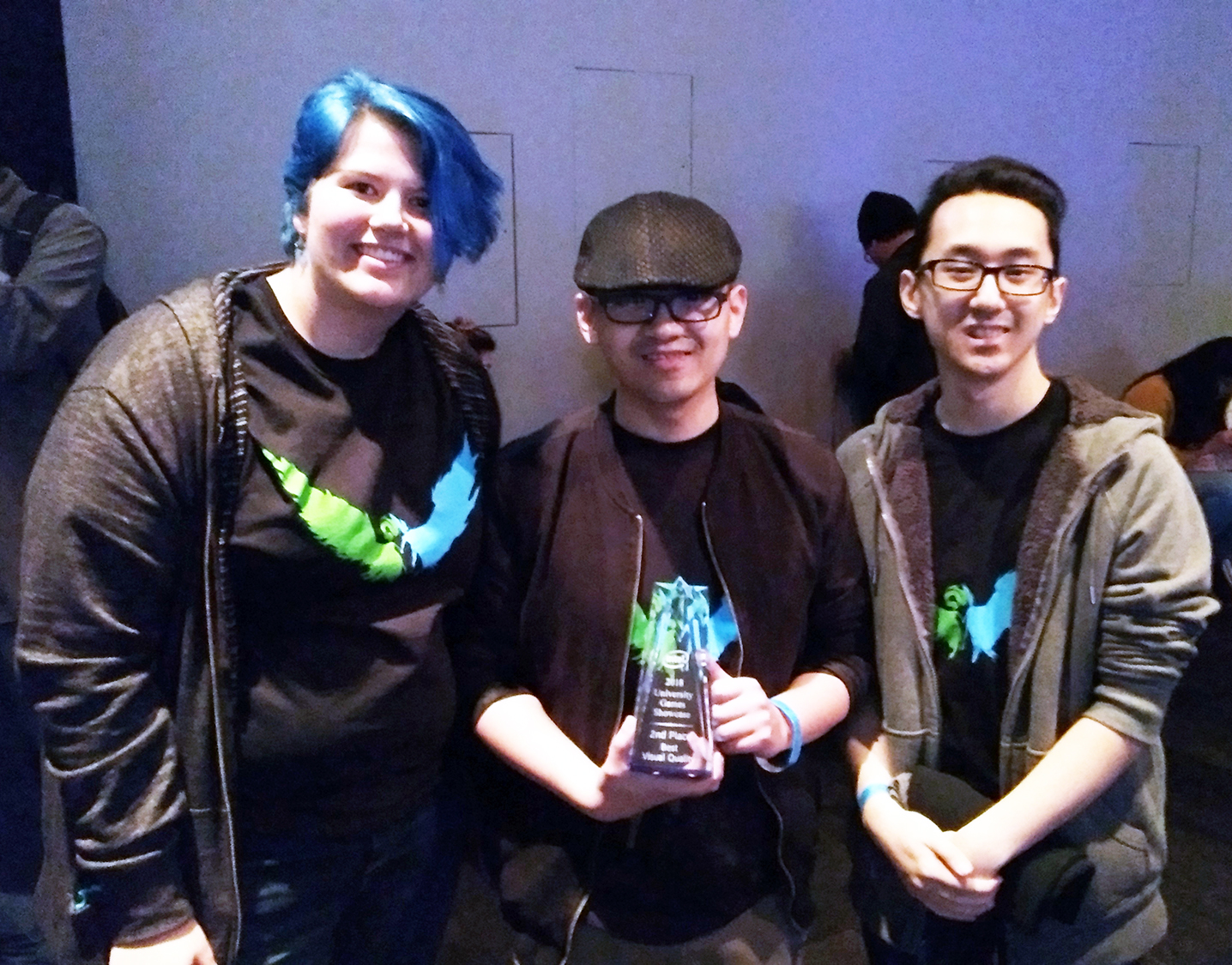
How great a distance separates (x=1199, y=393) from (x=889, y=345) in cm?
123

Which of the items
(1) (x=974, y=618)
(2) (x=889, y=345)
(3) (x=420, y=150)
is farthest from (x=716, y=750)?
(2) (x=889, y=345)

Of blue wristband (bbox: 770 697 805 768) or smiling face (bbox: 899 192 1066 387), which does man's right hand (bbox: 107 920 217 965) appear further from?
smiling face (bbox: 899 192 1066 387)

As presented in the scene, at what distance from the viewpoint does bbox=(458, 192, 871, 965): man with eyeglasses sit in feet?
3.55

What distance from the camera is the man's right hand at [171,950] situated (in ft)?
3.25

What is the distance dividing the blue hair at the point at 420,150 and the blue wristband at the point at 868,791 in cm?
85

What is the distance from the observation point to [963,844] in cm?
110

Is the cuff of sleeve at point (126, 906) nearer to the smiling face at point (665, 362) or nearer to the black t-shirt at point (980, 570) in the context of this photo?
the smiling face at point (665, 362)

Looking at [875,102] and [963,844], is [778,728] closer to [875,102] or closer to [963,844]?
[963,844]

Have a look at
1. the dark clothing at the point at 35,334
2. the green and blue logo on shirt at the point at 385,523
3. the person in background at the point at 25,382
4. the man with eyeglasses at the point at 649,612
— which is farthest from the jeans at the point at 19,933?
the green and blue logo on shirt at the point at 385,523

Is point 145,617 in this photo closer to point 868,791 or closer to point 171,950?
point 171,950

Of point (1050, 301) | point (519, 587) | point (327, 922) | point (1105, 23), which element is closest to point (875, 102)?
point (1105, 23)

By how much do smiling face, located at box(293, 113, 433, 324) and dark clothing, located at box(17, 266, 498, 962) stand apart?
0.39 ft

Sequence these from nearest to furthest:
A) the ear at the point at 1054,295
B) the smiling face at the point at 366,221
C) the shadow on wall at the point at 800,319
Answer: the smiling face at the point at 366,221, the ear at the point at 1054,295, the shadow on wall at the point at 800,319

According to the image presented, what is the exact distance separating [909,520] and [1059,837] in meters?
0.43
